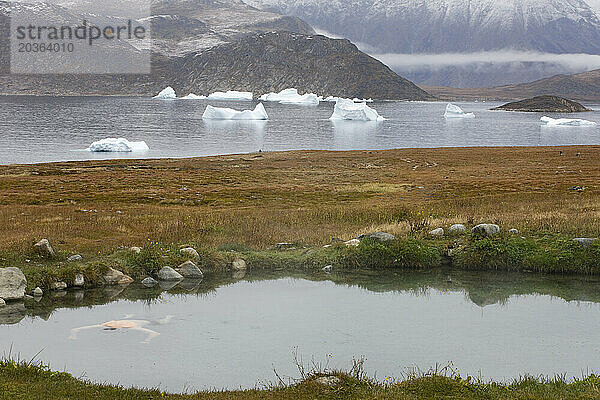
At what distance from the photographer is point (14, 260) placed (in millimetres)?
18688

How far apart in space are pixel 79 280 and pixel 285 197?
1891 centimetres

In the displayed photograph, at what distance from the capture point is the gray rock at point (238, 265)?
20312 millimetres

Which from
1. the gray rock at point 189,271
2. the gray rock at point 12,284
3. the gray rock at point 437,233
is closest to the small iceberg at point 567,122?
the gray rock at point 437,233

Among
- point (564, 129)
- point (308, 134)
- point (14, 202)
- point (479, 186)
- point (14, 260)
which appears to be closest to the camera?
point (14, 260)

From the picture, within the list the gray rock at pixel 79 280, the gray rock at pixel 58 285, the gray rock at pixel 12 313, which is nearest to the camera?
the gray rock at pixel 12 313

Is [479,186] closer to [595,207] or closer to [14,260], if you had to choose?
[595,207]

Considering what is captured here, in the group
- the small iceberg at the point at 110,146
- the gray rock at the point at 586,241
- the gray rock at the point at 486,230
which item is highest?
the small iceberg at the point at 110,146

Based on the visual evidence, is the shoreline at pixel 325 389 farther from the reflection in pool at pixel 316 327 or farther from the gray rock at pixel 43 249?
the gray rock at pixel 43 249

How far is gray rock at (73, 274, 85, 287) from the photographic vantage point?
1830cm

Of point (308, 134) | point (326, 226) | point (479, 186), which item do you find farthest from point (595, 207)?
point (308, 134)

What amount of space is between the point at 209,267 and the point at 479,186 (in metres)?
25.2

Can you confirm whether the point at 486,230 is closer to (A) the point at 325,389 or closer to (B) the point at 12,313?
(A) the point at 325,389

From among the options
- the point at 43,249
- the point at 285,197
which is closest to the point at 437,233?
the point at 43,249

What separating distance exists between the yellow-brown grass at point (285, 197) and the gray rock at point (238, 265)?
169 centimetres
